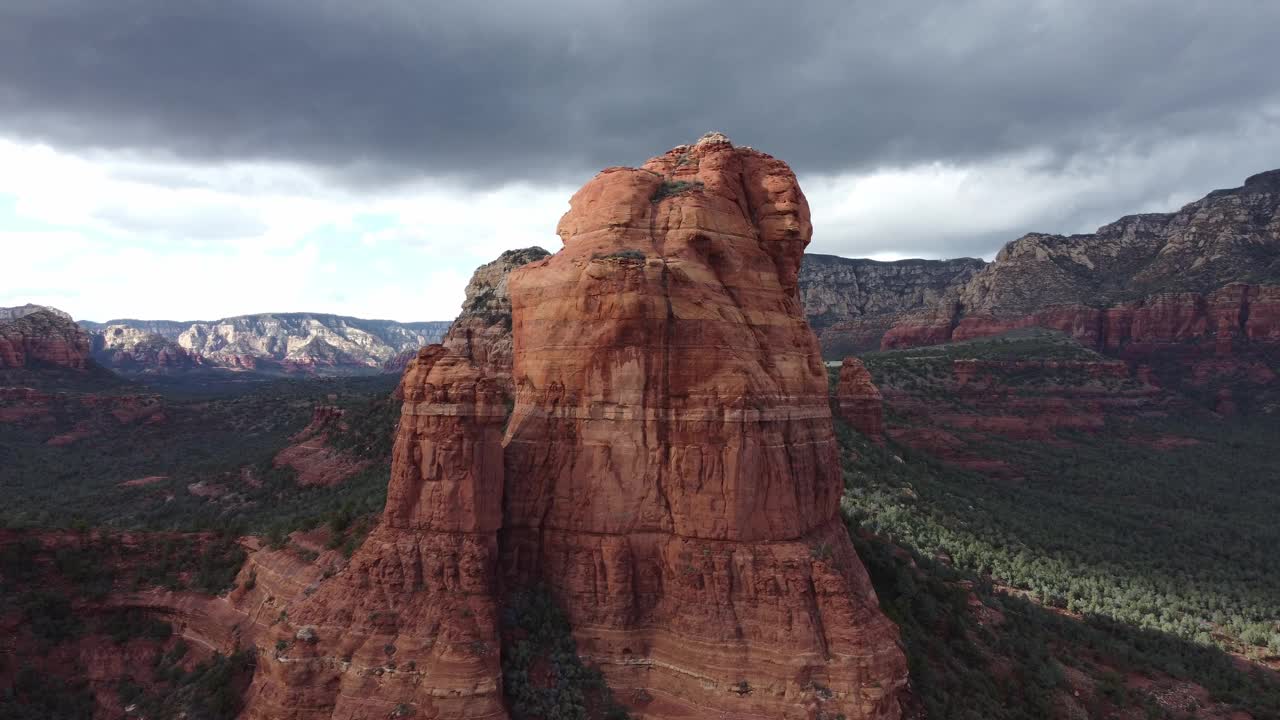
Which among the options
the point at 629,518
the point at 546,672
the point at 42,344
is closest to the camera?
the point at 546,672

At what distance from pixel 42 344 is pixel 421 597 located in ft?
529

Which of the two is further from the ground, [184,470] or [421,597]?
[421,597]

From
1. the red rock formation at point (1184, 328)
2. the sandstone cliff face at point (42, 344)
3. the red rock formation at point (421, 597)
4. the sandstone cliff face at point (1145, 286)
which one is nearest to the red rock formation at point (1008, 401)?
the red rock formation at point (1184, 328)

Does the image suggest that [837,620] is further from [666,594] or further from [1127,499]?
[1127,499]

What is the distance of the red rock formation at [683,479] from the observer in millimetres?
22297

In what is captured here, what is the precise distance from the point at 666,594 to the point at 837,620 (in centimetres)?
590

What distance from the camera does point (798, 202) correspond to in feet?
93.7

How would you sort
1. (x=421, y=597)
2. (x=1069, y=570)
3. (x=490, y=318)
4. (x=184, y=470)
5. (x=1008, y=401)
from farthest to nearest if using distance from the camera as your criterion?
1. (x=1008, y=401)
2. (x=184, y=470)
3. (x=490, y=318)
4. (x=1069, y=570)
5. (x=421, y=597)

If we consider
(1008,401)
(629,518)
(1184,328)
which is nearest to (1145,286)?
(1184,328)

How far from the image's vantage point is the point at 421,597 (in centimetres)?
2288

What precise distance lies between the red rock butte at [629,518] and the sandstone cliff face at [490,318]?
32787mm

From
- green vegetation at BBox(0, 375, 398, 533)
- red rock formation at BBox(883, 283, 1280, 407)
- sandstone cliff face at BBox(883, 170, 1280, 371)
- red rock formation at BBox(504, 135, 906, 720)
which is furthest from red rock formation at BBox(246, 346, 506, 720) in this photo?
sandstone cliff face at BBox(883, 170, 1280, 371)

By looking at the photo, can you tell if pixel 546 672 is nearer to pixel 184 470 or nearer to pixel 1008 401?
pixel 184 470

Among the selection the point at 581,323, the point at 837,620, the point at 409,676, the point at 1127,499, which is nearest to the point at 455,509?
the point at 409,676
